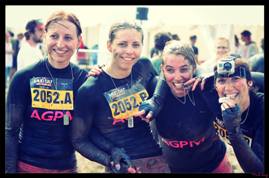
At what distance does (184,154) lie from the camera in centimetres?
323

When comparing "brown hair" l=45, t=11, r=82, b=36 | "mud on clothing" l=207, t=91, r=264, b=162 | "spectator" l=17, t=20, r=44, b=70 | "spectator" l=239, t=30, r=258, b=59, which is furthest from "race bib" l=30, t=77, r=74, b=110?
"spectator" l=239, t=30, r=258, b=59

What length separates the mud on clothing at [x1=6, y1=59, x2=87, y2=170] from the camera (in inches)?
118

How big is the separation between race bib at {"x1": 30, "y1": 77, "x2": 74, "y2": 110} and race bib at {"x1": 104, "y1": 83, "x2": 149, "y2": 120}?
35cm

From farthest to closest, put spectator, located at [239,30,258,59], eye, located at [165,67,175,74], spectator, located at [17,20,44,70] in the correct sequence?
spectator, located at [239,30,258,59]
spectator, located at [17,20,44,70]
eye, located at [165,67,175,74]

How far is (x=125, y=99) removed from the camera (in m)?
3.13

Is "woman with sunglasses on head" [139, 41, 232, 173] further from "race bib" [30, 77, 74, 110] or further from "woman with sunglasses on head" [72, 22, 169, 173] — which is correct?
"race bib" [30, 77, 74, 110]

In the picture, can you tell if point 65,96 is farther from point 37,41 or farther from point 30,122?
point 37,41

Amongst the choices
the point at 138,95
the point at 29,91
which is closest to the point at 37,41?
the point at 29,91

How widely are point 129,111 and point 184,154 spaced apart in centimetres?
68

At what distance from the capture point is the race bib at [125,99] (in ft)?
10.1

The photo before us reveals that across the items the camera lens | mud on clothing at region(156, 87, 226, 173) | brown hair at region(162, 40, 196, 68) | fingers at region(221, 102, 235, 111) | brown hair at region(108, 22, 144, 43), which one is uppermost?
brown hair at region(108, 22, 144, 43)

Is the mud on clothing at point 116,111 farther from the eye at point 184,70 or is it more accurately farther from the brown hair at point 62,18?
the brown hair at point 62,18

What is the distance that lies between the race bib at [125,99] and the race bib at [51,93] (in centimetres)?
35

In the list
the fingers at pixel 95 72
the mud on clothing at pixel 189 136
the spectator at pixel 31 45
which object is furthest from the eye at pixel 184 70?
the spectator at pixel 31 45
